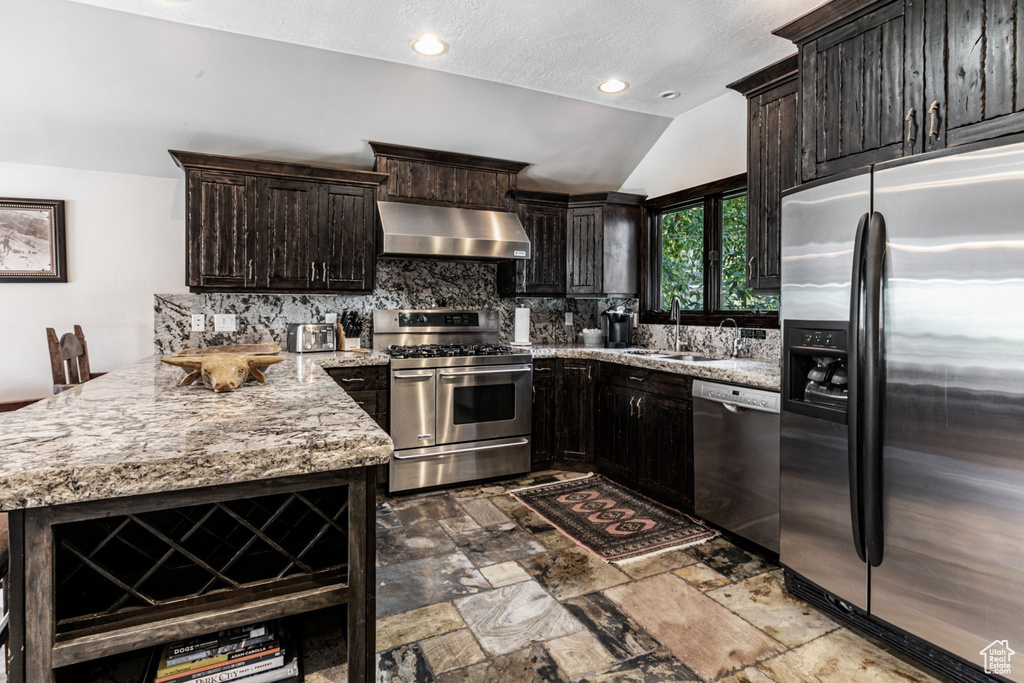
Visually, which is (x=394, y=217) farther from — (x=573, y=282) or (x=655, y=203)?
(x=655, y=203)

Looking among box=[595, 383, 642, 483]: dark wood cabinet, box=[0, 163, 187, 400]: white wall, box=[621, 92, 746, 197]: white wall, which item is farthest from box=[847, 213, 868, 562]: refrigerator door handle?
box=[0, 163, 187, 400]: white wall

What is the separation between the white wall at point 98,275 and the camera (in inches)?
138

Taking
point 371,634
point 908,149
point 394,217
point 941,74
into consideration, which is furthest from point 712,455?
point 394,217

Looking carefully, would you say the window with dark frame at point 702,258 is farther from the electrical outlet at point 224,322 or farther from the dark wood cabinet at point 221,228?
the electrical outlet at point 224,322

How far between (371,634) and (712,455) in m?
2.24

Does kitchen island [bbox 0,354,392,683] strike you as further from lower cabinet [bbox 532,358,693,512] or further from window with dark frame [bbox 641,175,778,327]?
window with dark frame [bbox 641,175,778,327]

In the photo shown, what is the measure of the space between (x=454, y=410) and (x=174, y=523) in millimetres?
2413

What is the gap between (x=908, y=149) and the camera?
1881mm

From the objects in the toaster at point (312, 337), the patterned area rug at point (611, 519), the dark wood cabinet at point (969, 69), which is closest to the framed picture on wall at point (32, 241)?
the toaster at point (312, 337)

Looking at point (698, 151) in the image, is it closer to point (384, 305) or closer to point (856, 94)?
point (856, 94)

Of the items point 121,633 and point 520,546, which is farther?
point 520,546

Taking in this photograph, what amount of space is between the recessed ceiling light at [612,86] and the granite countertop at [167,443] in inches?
112

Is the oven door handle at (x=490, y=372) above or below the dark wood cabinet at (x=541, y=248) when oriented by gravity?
below

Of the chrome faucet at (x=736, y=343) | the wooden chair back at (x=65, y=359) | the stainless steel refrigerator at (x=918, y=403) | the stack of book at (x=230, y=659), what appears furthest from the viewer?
the chrome faucet at (x=736, y=343)
